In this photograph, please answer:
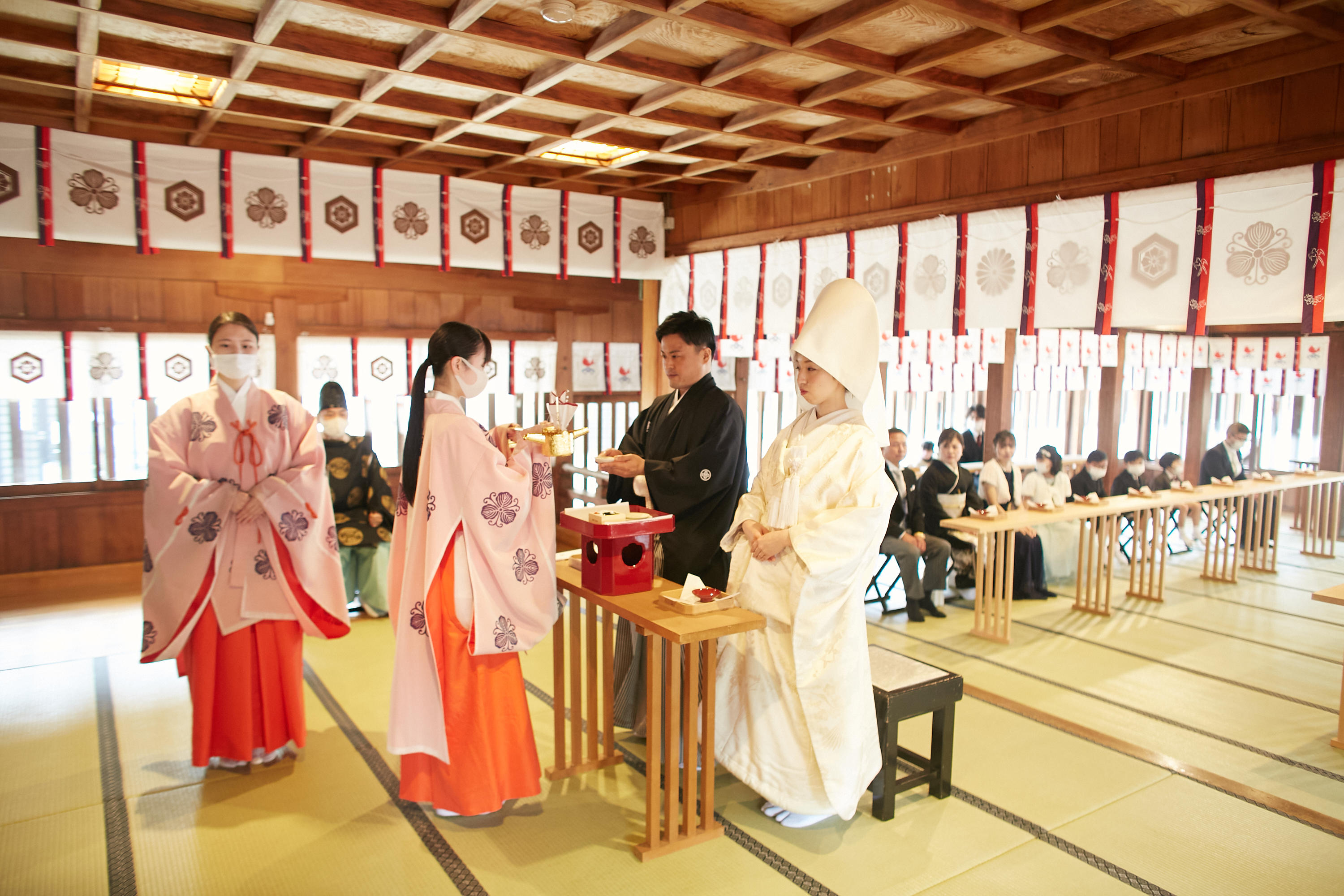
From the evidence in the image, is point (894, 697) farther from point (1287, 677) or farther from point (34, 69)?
point (34, 69)

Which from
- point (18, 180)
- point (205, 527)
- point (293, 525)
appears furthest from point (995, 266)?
point (18, 180)

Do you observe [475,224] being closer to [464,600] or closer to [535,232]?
[535,232]

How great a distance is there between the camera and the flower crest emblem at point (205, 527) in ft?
10.6

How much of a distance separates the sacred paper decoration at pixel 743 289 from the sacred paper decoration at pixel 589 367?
1289 mm

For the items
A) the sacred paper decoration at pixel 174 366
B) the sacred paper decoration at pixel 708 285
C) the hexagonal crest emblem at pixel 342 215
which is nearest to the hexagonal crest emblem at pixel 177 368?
the sacred paper decoration at pixel 174 366

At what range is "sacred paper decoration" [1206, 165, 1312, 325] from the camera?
3.89 metres

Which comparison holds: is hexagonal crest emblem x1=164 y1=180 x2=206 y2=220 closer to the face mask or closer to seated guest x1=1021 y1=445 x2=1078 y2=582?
the face mask

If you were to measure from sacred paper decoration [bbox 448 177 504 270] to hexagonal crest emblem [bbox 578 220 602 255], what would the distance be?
2.35 ft

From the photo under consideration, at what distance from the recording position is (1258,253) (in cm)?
404

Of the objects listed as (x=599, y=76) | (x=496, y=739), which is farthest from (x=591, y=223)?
(x=496, y=739)

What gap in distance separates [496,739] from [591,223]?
5201mm

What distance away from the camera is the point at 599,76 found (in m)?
4.18

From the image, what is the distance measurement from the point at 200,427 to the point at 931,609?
15.5 feet

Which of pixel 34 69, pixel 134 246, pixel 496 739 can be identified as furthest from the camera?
pixel 134 246
